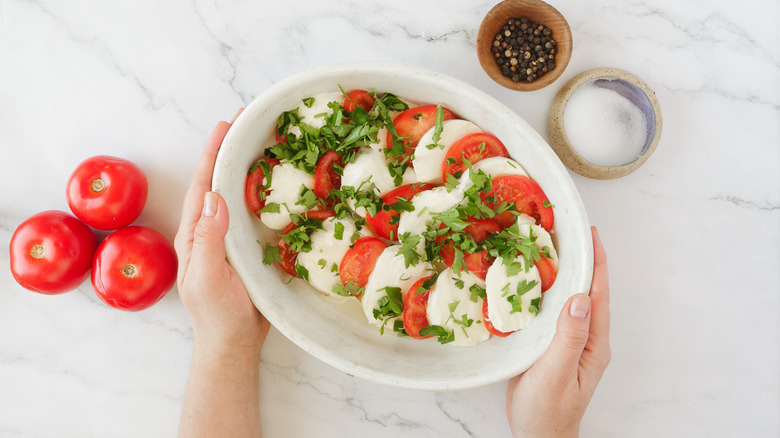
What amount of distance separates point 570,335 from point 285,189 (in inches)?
24.8

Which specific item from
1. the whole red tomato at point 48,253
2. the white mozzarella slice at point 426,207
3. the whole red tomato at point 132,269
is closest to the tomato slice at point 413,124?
the white mozzarella slice at point 426,207

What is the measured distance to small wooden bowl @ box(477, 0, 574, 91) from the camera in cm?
116

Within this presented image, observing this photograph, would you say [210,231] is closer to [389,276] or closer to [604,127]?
[389,276]

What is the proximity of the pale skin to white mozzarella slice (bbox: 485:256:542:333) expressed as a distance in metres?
0.09

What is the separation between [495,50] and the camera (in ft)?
3.93

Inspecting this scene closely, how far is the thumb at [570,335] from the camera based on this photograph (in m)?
1.01

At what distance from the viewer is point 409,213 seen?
1116 millimetres

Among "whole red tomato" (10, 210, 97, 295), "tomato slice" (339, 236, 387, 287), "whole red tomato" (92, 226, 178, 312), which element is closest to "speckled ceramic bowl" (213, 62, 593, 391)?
"tomato slice" (339, 236, 387, 287)

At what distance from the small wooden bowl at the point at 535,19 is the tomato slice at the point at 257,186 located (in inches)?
20.0

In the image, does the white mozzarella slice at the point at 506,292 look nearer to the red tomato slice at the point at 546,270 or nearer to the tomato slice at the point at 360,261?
the red tomato slice at the point at 546,270

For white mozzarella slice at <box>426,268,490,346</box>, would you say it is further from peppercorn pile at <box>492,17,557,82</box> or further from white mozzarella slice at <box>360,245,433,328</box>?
peppercorn pile at <box>492,17,557,82</box>

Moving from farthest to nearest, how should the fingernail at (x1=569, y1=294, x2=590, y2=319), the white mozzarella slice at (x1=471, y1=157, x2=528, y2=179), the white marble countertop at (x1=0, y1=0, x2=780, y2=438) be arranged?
1. the white marble countertop at (x1=0, y1=0, x2=780, y2=438)
2. the white mozzarella slice at (x1=471, y1=157, x2=528, y2=179)
3. the fingernail at (x1=569, y1=294, x2=590, y2=319)

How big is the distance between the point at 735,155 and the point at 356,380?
1053 mm

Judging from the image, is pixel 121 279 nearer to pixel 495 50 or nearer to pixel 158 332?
pixel 158 332
